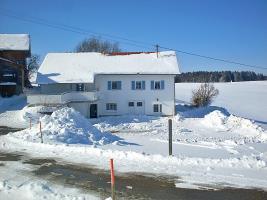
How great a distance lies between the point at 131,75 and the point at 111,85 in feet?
8.56

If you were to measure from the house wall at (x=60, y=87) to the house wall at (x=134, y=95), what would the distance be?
119 centimetres

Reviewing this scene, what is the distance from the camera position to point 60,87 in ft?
152

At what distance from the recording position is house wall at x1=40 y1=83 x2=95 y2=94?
45.9 meters

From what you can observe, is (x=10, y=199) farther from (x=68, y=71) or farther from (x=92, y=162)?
(x=68, y=71)

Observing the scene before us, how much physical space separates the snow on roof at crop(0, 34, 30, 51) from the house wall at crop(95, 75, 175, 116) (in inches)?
724

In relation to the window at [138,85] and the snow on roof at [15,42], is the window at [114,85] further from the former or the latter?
the snow on roof at [15,42]

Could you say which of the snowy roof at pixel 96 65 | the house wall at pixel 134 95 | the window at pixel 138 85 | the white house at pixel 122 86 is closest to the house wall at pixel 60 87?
the white house at pixel 122 86

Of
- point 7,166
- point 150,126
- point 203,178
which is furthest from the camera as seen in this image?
point 150,126

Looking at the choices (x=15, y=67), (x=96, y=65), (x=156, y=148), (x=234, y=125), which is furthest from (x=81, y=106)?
(x=156, y=148)

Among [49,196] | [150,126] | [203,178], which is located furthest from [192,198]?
[150,126]

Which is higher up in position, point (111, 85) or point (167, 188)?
point (111, 85)

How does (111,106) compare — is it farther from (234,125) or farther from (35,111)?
(234,125)

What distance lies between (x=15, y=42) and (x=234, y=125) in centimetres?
3625

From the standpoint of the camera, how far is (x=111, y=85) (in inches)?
1837
